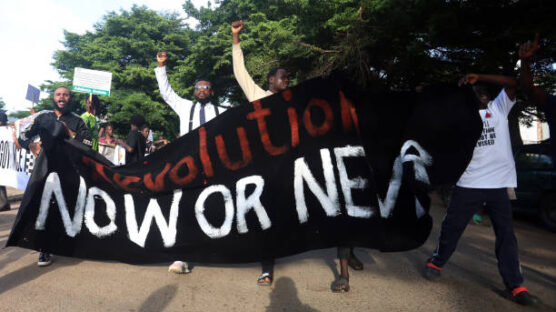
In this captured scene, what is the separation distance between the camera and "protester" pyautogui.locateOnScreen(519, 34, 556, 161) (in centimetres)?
272

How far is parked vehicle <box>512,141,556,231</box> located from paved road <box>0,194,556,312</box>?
2.48 metres

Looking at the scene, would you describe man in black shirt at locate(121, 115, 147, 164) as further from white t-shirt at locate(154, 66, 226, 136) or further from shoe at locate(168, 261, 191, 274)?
shoe at locate(168, 261, 191, 274)

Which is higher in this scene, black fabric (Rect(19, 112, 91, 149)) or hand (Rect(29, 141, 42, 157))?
black fabric (Rect(19, 112, 91, 149))

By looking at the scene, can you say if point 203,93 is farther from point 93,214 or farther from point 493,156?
point 493,156

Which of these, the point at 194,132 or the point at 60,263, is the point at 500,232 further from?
the point at 60,263

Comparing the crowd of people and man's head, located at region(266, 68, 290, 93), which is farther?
man's head, located at region(266, 68, 290, 93)

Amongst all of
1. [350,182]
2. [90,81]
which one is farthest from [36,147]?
[90,81]

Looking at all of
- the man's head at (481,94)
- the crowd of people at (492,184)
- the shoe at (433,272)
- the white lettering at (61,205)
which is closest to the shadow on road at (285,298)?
the crowd of people at (492,184)

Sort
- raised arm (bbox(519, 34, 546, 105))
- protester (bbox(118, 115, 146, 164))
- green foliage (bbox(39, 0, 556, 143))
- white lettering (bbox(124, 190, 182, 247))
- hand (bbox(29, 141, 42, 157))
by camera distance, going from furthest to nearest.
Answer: green foliage (bbox(39, 0, 556, 143)), protester (bbox(118, 115, 146, 164)), hand (bbox(29, 141, 42, 157)), white lettering (bbox(124, 190, 182, 247)), raised arm (bbox(519, 34, 546, 105))

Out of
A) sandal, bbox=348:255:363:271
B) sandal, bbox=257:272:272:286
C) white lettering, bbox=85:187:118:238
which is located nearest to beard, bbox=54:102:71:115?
white lettering, bbox=85:187:118:238

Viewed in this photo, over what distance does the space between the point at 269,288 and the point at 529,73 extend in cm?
293

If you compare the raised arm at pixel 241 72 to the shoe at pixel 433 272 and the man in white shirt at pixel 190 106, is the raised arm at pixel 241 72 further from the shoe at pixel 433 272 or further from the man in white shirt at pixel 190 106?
the shoe at pixel 433 272

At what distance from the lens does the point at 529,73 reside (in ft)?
9.41

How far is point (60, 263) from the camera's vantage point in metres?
3.93
